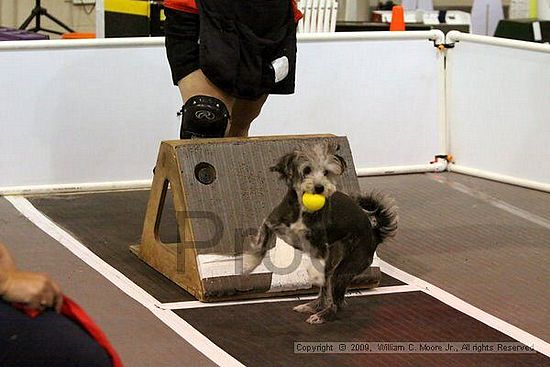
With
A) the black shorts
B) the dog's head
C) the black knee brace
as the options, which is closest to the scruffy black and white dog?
the dog's head

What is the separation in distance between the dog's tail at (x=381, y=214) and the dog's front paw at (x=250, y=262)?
0.36 meters

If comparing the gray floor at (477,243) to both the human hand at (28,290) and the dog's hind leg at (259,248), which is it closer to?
the dog's hind leg at (259,248)

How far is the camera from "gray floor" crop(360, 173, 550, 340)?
3596mm

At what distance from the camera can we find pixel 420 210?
4742 mm

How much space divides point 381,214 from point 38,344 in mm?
1732

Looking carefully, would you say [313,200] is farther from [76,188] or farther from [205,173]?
[76,188]

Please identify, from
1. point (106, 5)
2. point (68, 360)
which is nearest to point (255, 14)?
point (68, 360)

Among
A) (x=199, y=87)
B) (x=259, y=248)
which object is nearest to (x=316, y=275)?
(x=259, y=248)

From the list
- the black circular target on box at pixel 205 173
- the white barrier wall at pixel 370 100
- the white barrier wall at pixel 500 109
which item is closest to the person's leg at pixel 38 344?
the black circular target on box at pixel 205 173

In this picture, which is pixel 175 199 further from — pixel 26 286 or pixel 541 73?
pixel 541 73

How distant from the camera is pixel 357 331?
10.6 ft

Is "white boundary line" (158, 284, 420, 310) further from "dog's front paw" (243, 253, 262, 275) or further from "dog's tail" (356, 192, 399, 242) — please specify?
"dog's tail" (356, 192, 399, 242)

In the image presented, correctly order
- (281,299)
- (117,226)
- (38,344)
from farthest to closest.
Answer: (117,226)
(281,299)
(38,344)

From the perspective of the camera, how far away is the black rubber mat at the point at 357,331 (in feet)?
9.86
